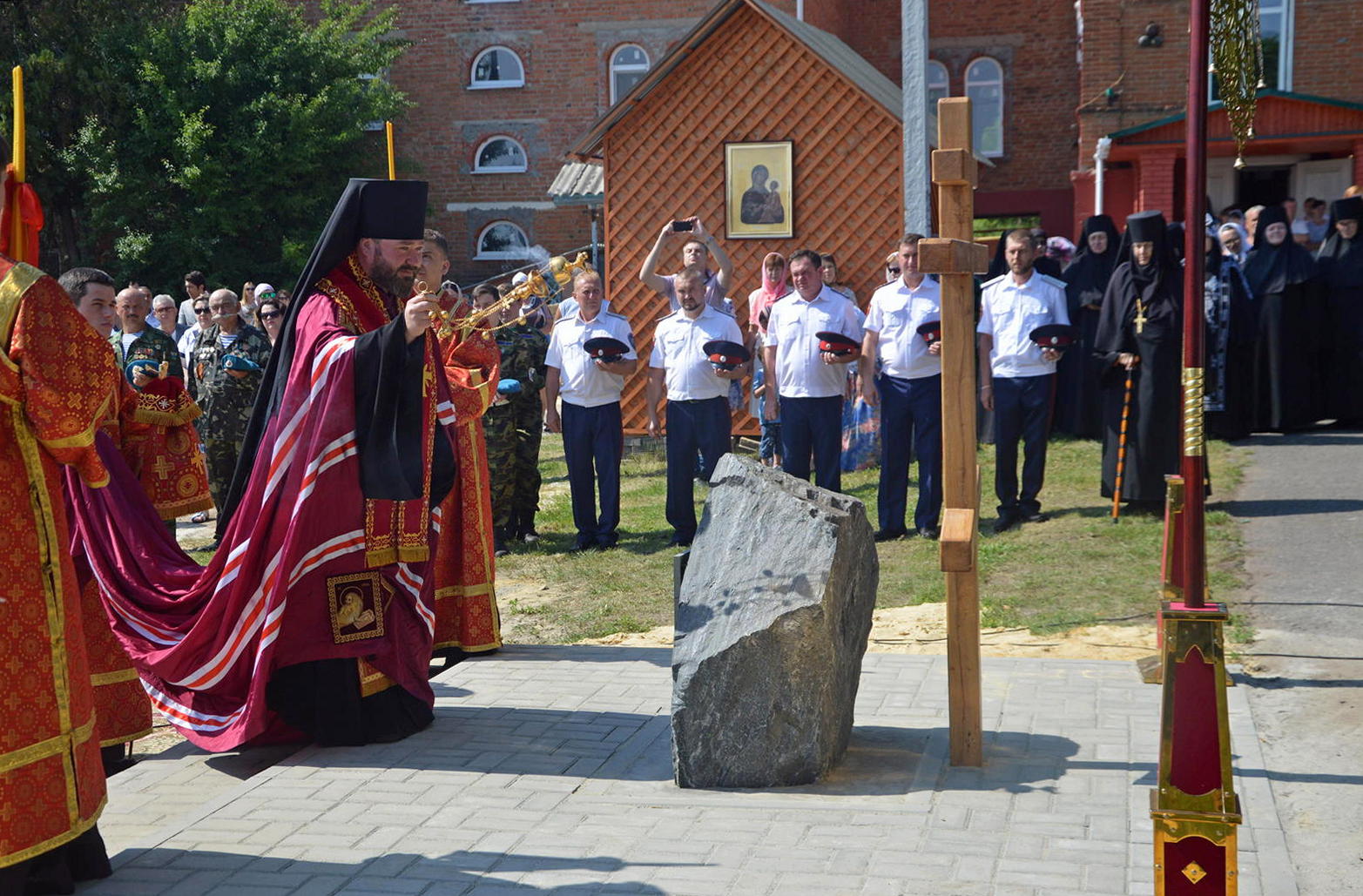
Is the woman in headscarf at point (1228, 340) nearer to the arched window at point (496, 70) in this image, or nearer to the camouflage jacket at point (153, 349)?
the camouflage jacket at point (153, 349)

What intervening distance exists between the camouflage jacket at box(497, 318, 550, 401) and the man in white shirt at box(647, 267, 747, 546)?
1.06m

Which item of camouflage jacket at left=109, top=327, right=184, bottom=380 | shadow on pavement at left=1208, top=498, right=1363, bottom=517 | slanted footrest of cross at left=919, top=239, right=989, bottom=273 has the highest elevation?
slanted footrest of cross at left=919, top=239, right=989, bottom=273

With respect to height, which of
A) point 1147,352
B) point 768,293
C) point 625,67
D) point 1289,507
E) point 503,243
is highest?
point 625,67

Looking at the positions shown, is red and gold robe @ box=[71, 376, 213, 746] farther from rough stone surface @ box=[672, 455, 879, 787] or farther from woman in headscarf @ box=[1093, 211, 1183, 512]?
woman in headscarf @ box=[1093, 211, 1183, 512]

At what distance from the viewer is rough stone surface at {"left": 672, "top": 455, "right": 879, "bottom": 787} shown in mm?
4934

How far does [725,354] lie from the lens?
995cm

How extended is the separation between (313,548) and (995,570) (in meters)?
4.76

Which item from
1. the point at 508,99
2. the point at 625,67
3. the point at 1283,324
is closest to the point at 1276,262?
the point at 1283,324

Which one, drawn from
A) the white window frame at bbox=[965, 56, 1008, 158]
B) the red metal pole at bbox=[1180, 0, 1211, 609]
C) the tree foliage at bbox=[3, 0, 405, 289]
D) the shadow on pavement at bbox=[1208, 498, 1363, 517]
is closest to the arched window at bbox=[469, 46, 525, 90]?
the tree foliage at bbox=[3, 0, 405, 289]

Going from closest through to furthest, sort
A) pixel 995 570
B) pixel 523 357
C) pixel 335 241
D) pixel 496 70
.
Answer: pixel 335 241 < pixel 995 570 < pixel 523 357 < pixel 496 70

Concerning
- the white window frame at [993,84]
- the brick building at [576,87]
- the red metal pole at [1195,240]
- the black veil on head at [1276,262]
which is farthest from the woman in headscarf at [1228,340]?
the white window frame at [993,84]

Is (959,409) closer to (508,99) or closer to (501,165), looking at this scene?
(508,99)

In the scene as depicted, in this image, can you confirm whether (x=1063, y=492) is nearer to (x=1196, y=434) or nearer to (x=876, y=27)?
(x=1196, y=434)

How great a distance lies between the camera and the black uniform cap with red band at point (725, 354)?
9953 millimetres
